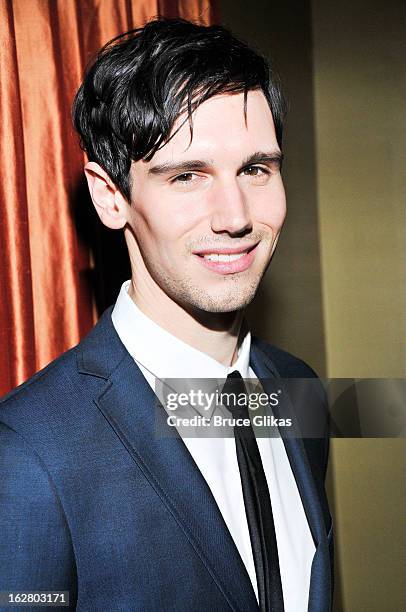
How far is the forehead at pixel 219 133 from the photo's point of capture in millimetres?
1063

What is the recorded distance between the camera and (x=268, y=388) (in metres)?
1.32

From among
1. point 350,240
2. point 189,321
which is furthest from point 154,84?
point 350,240

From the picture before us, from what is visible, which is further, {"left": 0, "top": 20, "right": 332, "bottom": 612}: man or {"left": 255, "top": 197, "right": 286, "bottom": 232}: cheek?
{"left": 255, "top": 197, "right": 286, "bottom": 232}: cheek

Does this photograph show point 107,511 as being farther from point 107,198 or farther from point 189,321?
point 107,198

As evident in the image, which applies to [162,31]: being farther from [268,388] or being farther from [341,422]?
[341,422]

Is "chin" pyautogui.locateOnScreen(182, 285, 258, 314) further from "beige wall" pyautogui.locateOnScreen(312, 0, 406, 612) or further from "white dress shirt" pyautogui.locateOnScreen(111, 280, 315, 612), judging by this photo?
"beige wall" pyautogui.locateOnScreen(312, 0, 406, 612)

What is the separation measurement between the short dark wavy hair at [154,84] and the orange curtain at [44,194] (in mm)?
238

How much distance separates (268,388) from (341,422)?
88 cm

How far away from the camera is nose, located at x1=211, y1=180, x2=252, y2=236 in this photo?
107 cm

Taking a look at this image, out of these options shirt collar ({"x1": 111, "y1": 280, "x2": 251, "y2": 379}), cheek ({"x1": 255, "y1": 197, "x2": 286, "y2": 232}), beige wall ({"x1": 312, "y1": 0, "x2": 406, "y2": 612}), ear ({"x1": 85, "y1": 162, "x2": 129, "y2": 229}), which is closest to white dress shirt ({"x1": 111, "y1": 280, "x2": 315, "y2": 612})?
shirt collar ({"x1": 111, "y1": 280, "x2": 251, "y2": 379})

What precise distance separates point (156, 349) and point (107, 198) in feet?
0.84

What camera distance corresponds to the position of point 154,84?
109 cm

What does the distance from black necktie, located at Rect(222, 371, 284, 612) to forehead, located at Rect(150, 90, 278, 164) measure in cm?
36

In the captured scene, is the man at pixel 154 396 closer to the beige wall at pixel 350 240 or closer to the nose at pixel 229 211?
the nose at pixel 229 211
